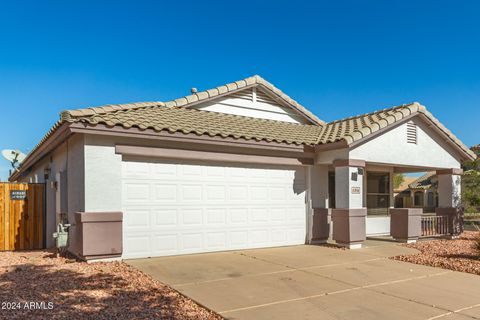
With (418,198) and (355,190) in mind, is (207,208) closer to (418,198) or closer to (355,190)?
(355,190)

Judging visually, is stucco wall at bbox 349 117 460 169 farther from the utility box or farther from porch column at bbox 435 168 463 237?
the utility box

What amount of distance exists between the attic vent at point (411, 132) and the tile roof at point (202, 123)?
2928 millimetres

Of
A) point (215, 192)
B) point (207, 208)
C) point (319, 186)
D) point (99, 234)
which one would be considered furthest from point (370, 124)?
point (99, 234)

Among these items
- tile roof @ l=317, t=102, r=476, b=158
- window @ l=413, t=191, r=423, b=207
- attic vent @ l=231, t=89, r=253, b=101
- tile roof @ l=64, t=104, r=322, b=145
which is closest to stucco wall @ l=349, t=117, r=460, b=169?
tile roof @ l=317, t=102, r=476, b=158

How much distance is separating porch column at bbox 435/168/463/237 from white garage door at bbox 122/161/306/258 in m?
5.98

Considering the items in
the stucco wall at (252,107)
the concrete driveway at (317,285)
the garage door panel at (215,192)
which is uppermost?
the stucco wall at (252,107)

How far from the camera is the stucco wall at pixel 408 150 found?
11.8 metres

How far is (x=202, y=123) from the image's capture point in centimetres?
1111

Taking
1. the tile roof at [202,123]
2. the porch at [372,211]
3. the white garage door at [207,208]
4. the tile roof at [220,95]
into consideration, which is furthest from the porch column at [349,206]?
the tile roof at [220,95]

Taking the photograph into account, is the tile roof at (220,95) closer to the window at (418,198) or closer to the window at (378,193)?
the window at (378,193)

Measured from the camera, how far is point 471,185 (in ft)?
67.2

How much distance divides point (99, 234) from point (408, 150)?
32.2 ft

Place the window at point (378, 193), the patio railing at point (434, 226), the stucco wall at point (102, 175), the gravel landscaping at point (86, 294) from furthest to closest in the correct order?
the window at point (378, 193) → the patio railing at point (434, 226) → the stucco wall at point (102, 175) → the gravel landscaping at point (86, 294)

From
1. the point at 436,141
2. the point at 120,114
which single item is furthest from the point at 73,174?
the point at 436,141
